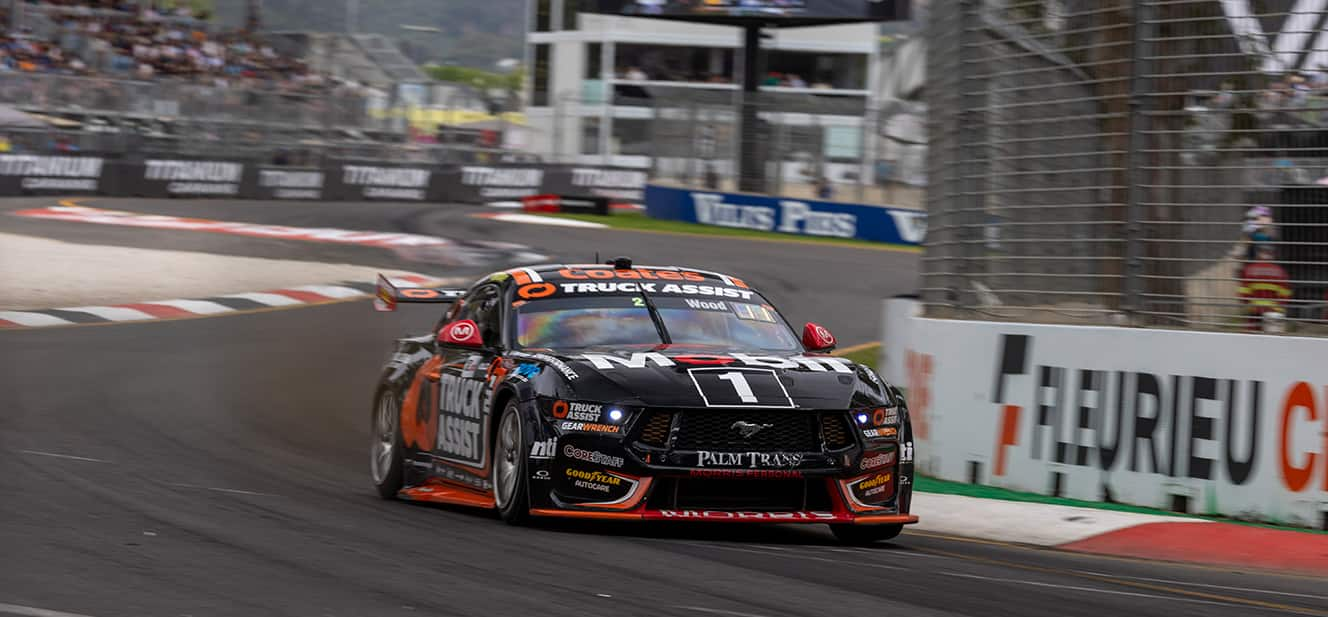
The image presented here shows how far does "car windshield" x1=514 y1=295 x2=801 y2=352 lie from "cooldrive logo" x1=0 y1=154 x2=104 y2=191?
3057 cm

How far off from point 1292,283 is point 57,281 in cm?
1728

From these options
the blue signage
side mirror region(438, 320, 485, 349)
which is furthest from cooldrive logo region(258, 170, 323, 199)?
side mirror region(438, 320, 485, 349)

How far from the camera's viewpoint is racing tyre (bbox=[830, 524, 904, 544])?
854 centimetres

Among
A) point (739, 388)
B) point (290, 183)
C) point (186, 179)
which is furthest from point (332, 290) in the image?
point (290, 183)

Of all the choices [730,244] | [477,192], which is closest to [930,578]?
[730,244]

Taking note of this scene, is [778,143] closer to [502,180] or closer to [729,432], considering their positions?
[502,180]

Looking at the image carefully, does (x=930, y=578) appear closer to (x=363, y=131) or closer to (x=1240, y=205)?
(x=1240, y=205)

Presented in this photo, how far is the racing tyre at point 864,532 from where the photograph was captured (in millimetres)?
8539

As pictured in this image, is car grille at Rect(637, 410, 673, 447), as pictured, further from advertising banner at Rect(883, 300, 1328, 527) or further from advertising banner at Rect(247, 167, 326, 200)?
advertising banner at Rect(247, 167, 326, 200)

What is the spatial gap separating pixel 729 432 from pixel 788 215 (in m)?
28.4

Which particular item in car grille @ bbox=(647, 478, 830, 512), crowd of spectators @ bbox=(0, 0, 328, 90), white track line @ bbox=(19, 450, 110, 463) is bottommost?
white track line @ bbox=(19, 450, 110, 463)

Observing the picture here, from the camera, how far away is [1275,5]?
31.6ft

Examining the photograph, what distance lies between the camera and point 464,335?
367 inches

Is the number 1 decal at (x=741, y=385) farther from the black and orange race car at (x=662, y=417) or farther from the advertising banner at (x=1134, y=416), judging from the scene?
the advertising banner at (x=1134, y=416)
